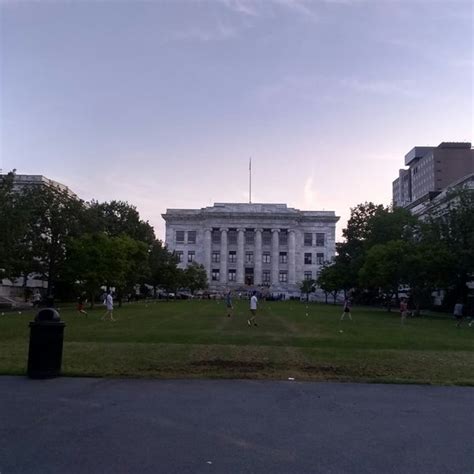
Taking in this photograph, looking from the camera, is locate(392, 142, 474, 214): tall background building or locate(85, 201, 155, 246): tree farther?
locate(392, 142, 474, 214): tall background building

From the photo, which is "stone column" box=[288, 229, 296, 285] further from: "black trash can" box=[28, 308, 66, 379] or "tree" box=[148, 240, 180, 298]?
"black trash can" box=[28, 308, 66, 379]

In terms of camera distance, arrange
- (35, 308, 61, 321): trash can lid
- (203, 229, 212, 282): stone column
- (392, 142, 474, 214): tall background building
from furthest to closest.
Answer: (203, 229, 212, 282): stone column → (392, 142, 474, 214): tall background building → (35, 308, 61, 321): trash can lid

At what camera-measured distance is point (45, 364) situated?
12.6 meters

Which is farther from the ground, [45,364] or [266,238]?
[266,238]

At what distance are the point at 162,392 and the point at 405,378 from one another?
6.01m

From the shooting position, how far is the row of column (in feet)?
496

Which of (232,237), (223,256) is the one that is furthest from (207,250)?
(232,237)

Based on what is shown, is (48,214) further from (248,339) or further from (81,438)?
(81,438)

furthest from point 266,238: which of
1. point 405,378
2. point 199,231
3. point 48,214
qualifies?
point 405,378

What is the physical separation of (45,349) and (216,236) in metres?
142

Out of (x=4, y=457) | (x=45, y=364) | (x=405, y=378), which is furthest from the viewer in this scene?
(x=405, y=378)

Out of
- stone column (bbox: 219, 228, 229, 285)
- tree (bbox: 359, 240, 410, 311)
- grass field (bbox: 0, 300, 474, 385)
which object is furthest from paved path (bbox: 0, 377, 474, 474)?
stone column (bbox: 219, 228, 229, 285)

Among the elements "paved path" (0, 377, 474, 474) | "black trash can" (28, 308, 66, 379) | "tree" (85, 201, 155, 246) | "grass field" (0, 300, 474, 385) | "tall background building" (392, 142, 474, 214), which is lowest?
"paved path" (0, 377, 474, 474)

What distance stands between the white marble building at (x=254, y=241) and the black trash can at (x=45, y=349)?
450 ft
